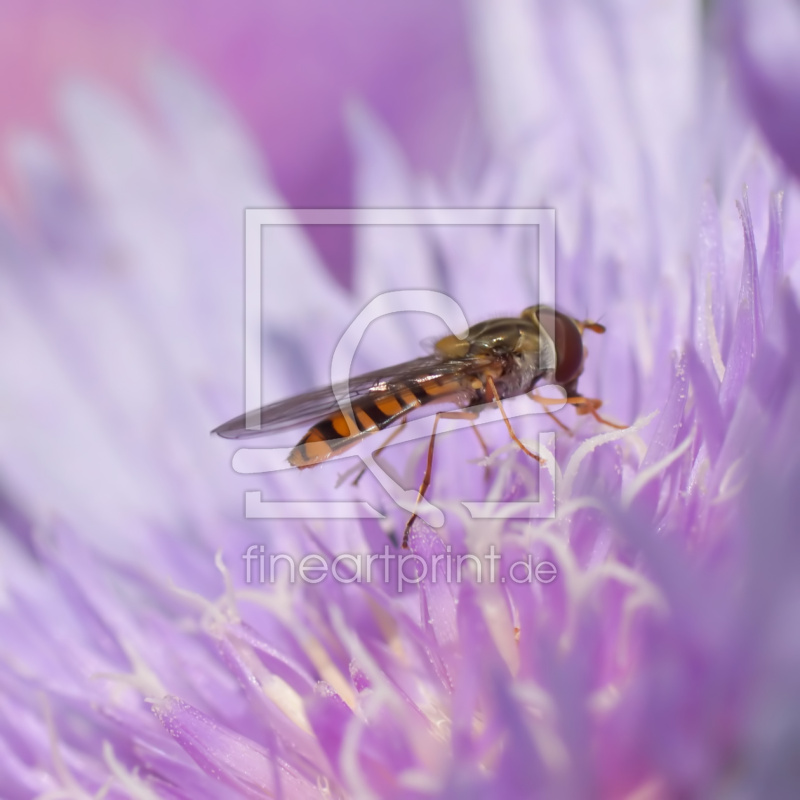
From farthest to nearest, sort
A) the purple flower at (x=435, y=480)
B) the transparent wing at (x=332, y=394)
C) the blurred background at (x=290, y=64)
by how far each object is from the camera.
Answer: the blurred background at (x=290, y=64)
the transparent wing at (x=332, y=394)
the purple flower at (x=435, y=480)

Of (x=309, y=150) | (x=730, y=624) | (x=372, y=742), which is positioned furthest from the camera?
(x=309, y=150)

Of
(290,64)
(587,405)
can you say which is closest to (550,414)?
(587,405)

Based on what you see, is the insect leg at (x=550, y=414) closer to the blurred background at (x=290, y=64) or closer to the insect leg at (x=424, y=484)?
the insect leg at (x=424, y=484)

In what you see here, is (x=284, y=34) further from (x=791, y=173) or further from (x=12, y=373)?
(x=791, y=173)

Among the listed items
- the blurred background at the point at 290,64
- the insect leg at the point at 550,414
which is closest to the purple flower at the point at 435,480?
the insect leg at the point at 550,414

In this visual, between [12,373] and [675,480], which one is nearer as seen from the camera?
[675,480]

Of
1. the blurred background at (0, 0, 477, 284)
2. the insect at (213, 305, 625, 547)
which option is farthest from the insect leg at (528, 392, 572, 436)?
the blurred background at (0, 0, 477, 284)

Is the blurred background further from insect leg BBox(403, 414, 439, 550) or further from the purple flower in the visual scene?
insect leg BBox(403, 414, 439, 550)

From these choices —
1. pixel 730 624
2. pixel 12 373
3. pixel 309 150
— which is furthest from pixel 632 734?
pixel 309 150
